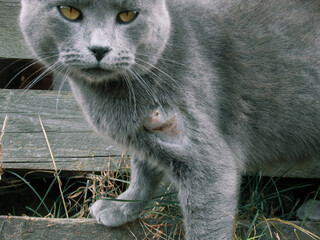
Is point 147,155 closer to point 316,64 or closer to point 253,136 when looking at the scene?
point 253,136

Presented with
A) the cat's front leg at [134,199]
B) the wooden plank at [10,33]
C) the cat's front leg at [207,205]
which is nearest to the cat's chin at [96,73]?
the cat's front leg at [207,205]

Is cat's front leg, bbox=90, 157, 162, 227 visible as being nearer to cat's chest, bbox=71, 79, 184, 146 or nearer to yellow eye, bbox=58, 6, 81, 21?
cat's chest, bbox=71, 79, 184, 146

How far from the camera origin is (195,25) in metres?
1.61

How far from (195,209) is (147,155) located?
9.6 inches

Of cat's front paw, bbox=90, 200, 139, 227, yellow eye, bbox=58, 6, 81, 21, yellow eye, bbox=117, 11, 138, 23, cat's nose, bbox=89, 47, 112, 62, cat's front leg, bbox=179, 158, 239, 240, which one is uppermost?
yellow eye, bbox=58, 6, 81, 21

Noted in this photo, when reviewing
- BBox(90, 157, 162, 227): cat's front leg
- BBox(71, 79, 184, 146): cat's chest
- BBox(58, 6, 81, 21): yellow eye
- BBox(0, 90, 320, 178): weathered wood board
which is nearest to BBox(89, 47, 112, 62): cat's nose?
BBox(58, 6, 81, 21): yellow eye

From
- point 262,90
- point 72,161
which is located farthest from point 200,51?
point 72,161

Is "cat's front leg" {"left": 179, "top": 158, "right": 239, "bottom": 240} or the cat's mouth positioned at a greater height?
the cat's mouth

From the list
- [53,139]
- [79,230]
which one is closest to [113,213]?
[79,230]

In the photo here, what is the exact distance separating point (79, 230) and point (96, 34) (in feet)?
2.45

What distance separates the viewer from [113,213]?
65.5 inches

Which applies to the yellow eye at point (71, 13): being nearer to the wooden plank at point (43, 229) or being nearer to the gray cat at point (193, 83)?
the gray cat at point (193, 83)

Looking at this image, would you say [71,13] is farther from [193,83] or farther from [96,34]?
[193,83]

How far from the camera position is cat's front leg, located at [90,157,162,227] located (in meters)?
1.68
